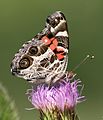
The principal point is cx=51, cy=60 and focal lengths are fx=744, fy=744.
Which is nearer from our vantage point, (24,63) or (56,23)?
(24,63)

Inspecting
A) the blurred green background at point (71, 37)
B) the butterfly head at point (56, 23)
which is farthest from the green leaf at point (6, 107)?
the blurred green background at point (71, 37)

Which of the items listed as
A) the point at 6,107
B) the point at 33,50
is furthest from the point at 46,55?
the point at 6,107

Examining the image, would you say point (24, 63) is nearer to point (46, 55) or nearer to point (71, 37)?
point (46, 55)

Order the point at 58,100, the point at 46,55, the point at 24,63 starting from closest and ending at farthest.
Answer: the point at 58,100
the point at 24,63
the point at 46,55

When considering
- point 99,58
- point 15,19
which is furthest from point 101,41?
point 15,19

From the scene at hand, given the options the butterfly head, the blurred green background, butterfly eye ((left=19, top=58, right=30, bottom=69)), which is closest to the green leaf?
butterfly eye ((left=19, top=58, right=30, bottom=69))

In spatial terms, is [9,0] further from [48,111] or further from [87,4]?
[48,111]
